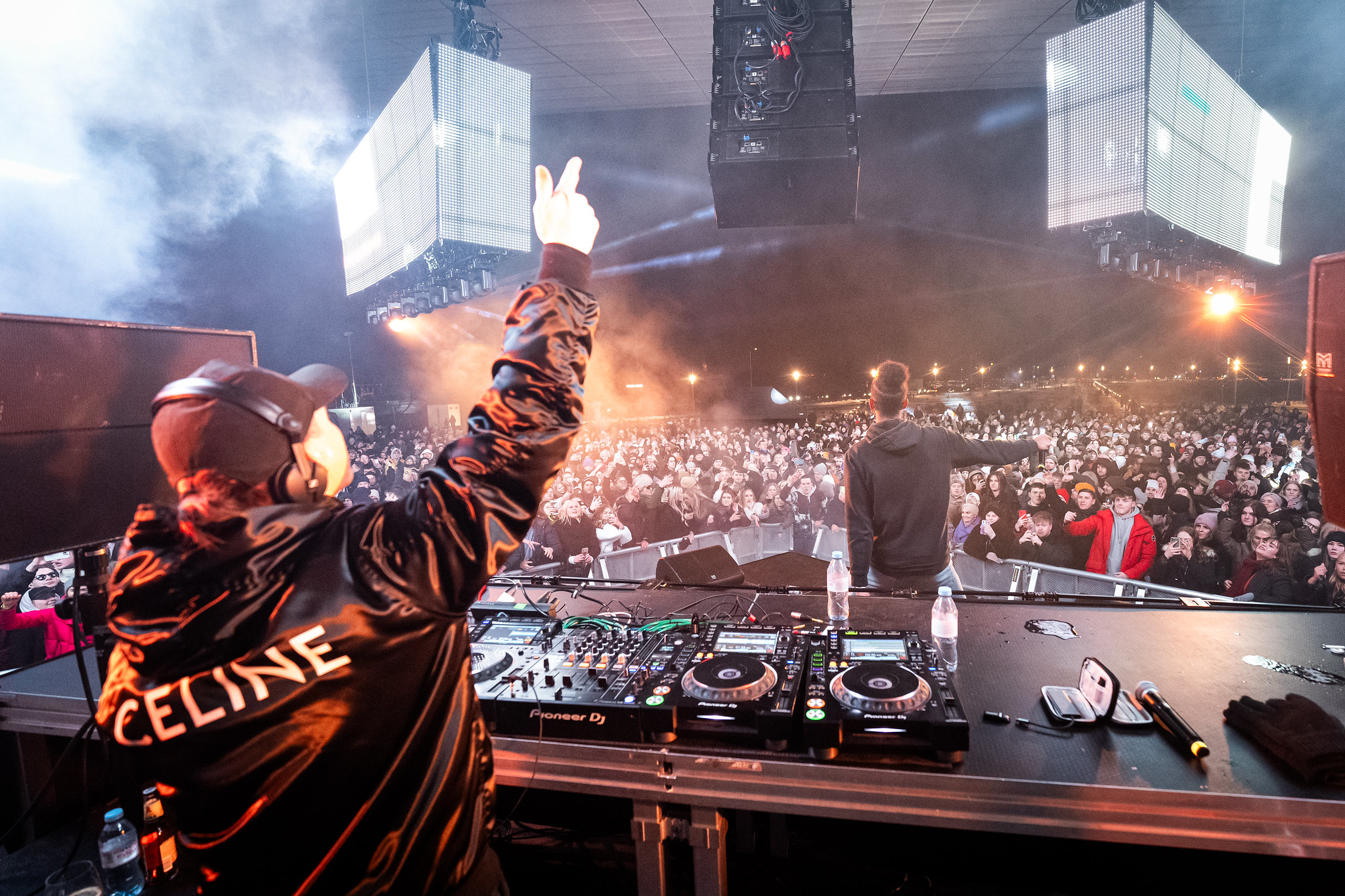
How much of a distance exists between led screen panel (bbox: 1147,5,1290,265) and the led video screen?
0.01 metres

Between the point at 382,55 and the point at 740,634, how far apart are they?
5.79 m

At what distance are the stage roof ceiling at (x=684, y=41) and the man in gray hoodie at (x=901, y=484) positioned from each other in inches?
138

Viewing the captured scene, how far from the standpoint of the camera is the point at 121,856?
1626 mm

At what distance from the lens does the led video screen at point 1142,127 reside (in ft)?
13.0

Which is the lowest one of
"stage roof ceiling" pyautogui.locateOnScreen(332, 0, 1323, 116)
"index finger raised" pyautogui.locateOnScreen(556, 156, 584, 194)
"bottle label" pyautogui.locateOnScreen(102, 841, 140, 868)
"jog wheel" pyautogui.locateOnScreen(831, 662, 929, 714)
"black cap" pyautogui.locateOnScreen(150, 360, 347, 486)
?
"bottle label" pyautogui.locateOnScreen(102, 841, 140, 868)

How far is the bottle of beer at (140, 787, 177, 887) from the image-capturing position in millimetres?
1601

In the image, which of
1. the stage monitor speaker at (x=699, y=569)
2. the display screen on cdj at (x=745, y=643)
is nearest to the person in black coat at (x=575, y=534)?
the stage monitor speaker at (x=699, y=569)

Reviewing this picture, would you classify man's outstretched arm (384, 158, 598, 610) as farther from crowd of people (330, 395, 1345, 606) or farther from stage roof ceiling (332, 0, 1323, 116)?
stage roof ceiling (332, 0, 1323, 116)

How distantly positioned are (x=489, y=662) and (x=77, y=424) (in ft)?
4.31

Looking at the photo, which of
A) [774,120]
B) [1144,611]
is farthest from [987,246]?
[1144,611]

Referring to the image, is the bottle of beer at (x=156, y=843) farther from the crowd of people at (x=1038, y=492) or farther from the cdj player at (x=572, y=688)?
the crowd of people at (x=1038, y=492)

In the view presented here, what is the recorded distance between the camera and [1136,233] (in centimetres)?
465

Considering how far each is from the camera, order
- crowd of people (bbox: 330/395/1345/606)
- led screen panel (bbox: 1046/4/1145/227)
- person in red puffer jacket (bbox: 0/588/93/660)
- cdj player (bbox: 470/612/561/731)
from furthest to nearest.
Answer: crowd of people (bbox: 330/395/1345/606) < led screen panel (bbox: 1046/4/1145/227) < person in red puffer jacket (bbox: 0/588/93/660) < cdj player (bbox: 470/612/561/731)

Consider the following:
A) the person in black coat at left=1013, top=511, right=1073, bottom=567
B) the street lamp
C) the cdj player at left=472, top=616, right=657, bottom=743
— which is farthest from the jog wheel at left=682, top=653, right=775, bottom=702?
the street lamp
